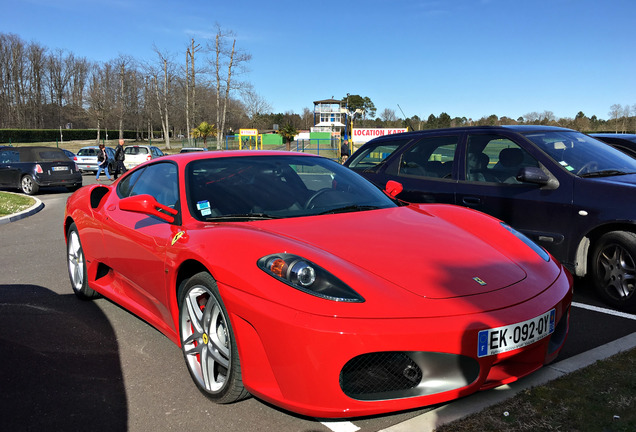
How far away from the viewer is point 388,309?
2314 millimetres

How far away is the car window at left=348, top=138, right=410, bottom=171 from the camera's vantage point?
6.31 m

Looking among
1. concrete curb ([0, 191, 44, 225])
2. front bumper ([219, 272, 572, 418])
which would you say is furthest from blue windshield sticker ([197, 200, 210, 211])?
concrete curb ([0, 191, 44, 225])

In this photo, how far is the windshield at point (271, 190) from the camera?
11.0 ft

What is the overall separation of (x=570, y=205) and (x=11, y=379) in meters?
4.51

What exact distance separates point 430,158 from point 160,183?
3.21 metres

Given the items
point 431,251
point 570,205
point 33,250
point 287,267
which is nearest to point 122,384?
point 287,267

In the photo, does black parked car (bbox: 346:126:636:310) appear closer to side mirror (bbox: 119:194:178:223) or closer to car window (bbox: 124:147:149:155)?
side mirror (bbox: 119:194:178:223)

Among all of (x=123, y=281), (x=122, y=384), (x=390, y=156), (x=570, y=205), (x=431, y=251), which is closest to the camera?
(x=431, y=251)

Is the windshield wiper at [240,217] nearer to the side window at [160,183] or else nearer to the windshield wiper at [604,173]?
the side window at [160,183]

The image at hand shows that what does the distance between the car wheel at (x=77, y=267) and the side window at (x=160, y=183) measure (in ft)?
3.21

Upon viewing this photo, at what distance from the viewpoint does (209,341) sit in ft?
9.34

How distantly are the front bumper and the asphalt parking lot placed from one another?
1.06 feet

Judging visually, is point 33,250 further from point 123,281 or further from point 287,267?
point 287,267

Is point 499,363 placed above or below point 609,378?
above
